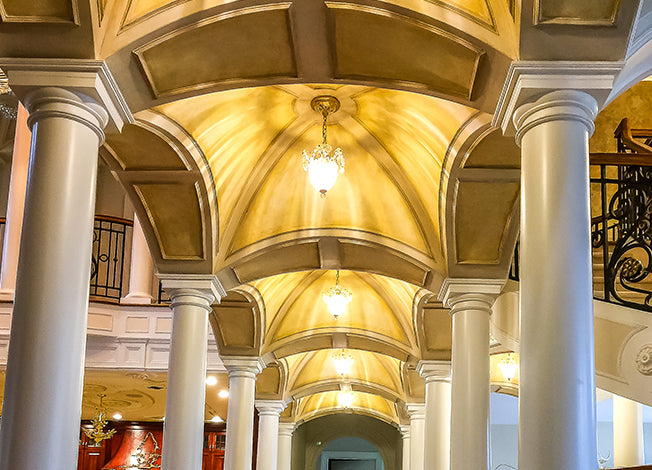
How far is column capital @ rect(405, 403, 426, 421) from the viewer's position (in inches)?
701

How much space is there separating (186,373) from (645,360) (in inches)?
180

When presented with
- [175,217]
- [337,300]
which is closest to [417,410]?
[337,300]

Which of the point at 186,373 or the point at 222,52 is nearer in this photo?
the point at 222,52

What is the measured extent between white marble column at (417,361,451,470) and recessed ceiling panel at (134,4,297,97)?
23.3 ft

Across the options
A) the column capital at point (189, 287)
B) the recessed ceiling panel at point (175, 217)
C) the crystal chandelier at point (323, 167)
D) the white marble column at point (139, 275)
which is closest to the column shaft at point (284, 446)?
the white marble column at point (139, 275)

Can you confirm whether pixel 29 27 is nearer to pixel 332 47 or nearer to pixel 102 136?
pixel 102 136

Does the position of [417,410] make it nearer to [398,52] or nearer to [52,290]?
[398,52]

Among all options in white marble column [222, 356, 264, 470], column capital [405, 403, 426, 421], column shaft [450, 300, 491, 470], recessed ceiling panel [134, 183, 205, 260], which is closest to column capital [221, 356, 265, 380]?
white marble column [222, 356, 264, 470]

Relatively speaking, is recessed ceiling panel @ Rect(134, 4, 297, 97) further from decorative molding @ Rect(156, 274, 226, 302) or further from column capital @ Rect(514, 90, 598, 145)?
decorative molding @ Rect(156, 274, 226, 302)

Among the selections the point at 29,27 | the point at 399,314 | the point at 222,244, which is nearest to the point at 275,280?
the point at 399,314

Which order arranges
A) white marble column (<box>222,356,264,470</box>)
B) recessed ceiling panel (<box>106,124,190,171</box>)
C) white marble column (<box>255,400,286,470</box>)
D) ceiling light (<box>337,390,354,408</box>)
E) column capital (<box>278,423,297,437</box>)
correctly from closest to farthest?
1. recessed ceiling panel (<box>106,124,190,171</box>)
2. white marble column (<box>222,356,264,470</box>)
3. white marble column (<box>255,400,286,470</box>)
4. column capital (<box>278,423,297,437</box>)
5. ceiling light (<box>337,390,354,408</box>)

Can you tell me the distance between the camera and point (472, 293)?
30.5 ft

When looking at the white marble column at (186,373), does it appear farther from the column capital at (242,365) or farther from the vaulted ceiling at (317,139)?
the column capital at (242,365)

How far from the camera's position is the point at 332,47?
21.3ft
